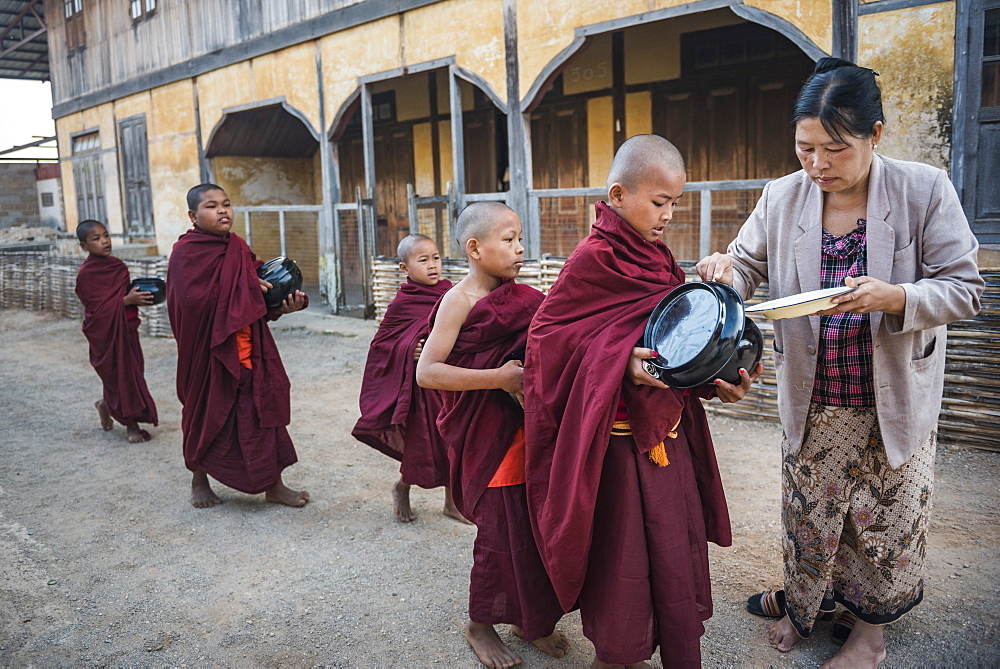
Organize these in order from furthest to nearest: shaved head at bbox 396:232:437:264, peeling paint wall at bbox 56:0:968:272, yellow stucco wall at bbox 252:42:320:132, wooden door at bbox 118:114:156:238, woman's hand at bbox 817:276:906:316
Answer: wooden door at bbox 118:114:156:238, yellow stucco wall at bbox 252:42:320:132, peeling paint wall at bbox 56:0:968:272, shaved head at bbox 396:232:437:264, woman's hand at bbox 817:276:906:316

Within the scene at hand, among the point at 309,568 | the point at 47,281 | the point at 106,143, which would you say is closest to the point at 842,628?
the point at 309,568

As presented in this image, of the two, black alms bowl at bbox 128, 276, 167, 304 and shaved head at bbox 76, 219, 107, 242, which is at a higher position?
shaved head at bbox 76, 219, 107, 242

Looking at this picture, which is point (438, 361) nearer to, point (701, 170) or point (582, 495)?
point (582, 495)

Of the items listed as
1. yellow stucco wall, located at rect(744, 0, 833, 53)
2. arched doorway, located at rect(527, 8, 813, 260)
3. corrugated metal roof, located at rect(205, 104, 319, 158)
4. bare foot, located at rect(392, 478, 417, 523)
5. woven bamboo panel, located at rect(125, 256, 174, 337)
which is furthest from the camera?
corrugated metal roof, located at rect(205, 104, 319, 158)

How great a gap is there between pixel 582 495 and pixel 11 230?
22951 mm

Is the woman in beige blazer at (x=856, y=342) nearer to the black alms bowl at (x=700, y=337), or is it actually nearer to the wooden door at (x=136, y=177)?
the black alms bowl at (x=700, y=337)

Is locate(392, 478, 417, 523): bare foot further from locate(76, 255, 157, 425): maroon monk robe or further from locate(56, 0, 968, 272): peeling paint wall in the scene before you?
locate(56, 0, 968, 272): peeling paint wall

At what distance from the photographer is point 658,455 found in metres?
2.09

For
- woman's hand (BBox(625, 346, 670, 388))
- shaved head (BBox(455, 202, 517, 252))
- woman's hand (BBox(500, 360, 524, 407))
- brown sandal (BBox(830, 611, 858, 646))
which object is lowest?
brown sandal (BBox(830, 611, 858, 646))

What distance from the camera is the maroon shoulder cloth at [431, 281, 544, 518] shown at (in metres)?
2.42

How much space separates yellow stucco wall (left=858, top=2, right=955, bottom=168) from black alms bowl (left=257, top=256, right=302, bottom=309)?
3.88m

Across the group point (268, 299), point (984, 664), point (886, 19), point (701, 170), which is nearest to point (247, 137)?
point (701, 170)

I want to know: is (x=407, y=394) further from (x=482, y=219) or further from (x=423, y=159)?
(x=423, y=159)

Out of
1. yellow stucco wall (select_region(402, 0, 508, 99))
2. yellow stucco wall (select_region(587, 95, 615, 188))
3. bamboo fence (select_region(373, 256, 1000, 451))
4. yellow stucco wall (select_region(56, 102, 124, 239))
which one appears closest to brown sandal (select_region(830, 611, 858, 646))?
bamboo fence (select_region(373, 256, 1000, 451))
